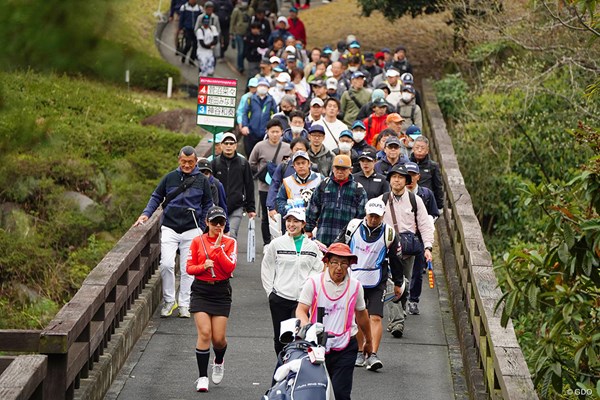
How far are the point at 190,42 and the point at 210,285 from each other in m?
20.4

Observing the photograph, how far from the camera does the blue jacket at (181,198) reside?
13.1 meters

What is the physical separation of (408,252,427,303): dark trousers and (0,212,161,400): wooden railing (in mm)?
3121

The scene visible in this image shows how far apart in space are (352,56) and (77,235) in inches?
255

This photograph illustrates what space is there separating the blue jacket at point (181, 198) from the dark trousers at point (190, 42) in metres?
17.1

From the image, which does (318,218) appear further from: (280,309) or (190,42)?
(190,42)

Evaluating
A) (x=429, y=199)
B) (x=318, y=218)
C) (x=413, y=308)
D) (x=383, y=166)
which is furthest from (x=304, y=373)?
(x=383, y=166)

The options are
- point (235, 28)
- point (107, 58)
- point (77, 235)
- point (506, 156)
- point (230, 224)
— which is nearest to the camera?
point (107, 58)

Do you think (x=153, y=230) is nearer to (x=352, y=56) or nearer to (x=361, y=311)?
(x=361, y=311)

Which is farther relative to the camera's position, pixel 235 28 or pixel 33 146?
pixel 235 28

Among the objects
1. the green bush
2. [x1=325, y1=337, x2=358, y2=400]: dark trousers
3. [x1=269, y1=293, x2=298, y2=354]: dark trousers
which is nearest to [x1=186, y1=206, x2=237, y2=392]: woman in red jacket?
[x1=269, y1=293, x2=298, y2=354]: dark trousers

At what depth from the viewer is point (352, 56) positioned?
23.3 m

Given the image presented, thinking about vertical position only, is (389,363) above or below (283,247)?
below

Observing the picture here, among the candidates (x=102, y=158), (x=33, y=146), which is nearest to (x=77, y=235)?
(x=102, y=158)

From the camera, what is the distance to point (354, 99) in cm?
2020
